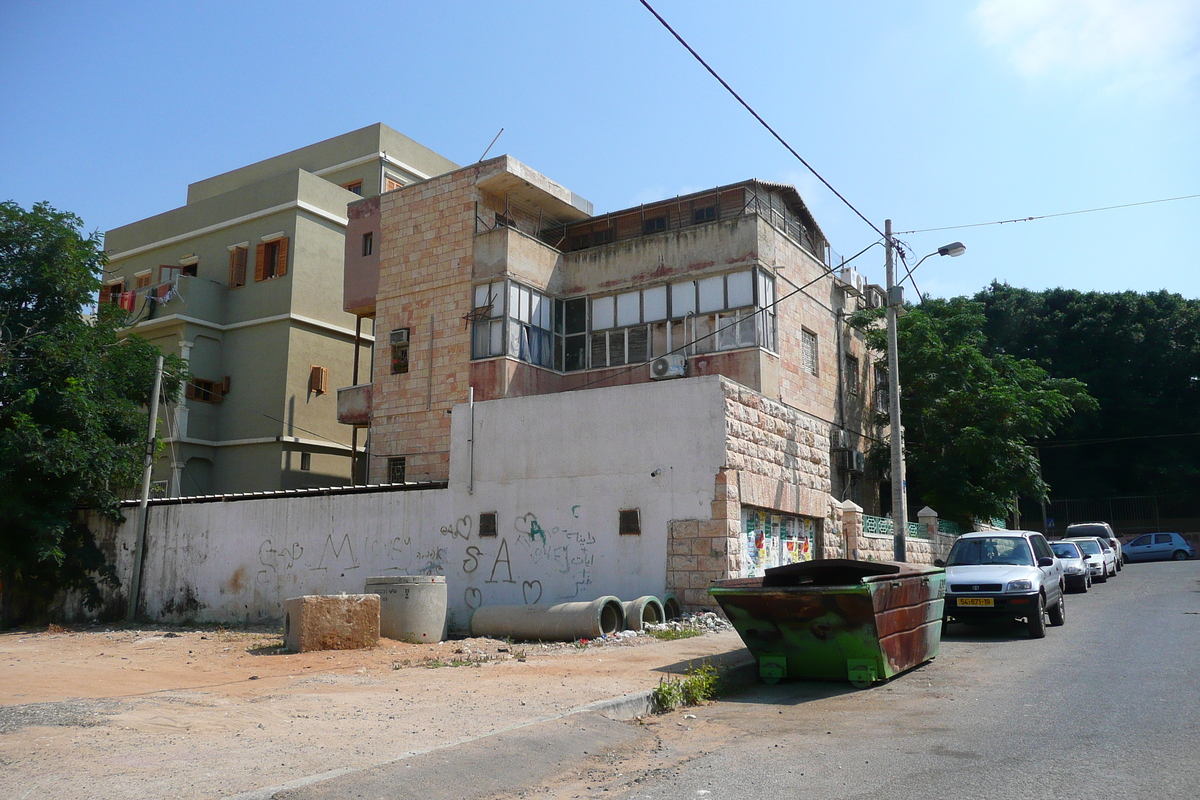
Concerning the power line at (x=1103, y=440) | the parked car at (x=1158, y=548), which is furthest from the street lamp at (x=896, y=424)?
the power line at (x=1103, y=440)

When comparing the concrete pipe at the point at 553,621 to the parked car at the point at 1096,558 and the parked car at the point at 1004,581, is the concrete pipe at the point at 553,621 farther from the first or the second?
the parked car at the point at 1096,558

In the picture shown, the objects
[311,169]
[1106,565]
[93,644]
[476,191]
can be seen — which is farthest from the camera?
[311,169]

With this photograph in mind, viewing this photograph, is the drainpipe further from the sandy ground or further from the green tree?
the green tree

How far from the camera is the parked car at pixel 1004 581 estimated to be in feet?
43.1

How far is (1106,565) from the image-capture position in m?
26.5

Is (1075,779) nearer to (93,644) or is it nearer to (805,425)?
(805,425)

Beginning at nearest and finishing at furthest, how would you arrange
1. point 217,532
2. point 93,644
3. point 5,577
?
point 93,644 → point 217,532 → point 5,577

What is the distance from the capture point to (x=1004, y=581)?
13.3 m

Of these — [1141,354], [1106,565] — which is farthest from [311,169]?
[1141,354]

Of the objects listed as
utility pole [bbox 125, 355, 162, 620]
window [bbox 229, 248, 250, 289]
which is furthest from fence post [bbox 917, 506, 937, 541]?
window [bbox 229, 248, 250, 289]

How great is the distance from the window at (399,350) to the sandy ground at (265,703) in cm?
1180

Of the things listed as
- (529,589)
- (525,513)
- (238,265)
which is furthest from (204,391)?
(529,589)

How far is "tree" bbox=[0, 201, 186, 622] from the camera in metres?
20.9

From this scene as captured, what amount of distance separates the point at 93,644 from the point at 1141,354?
46575 millimetres
